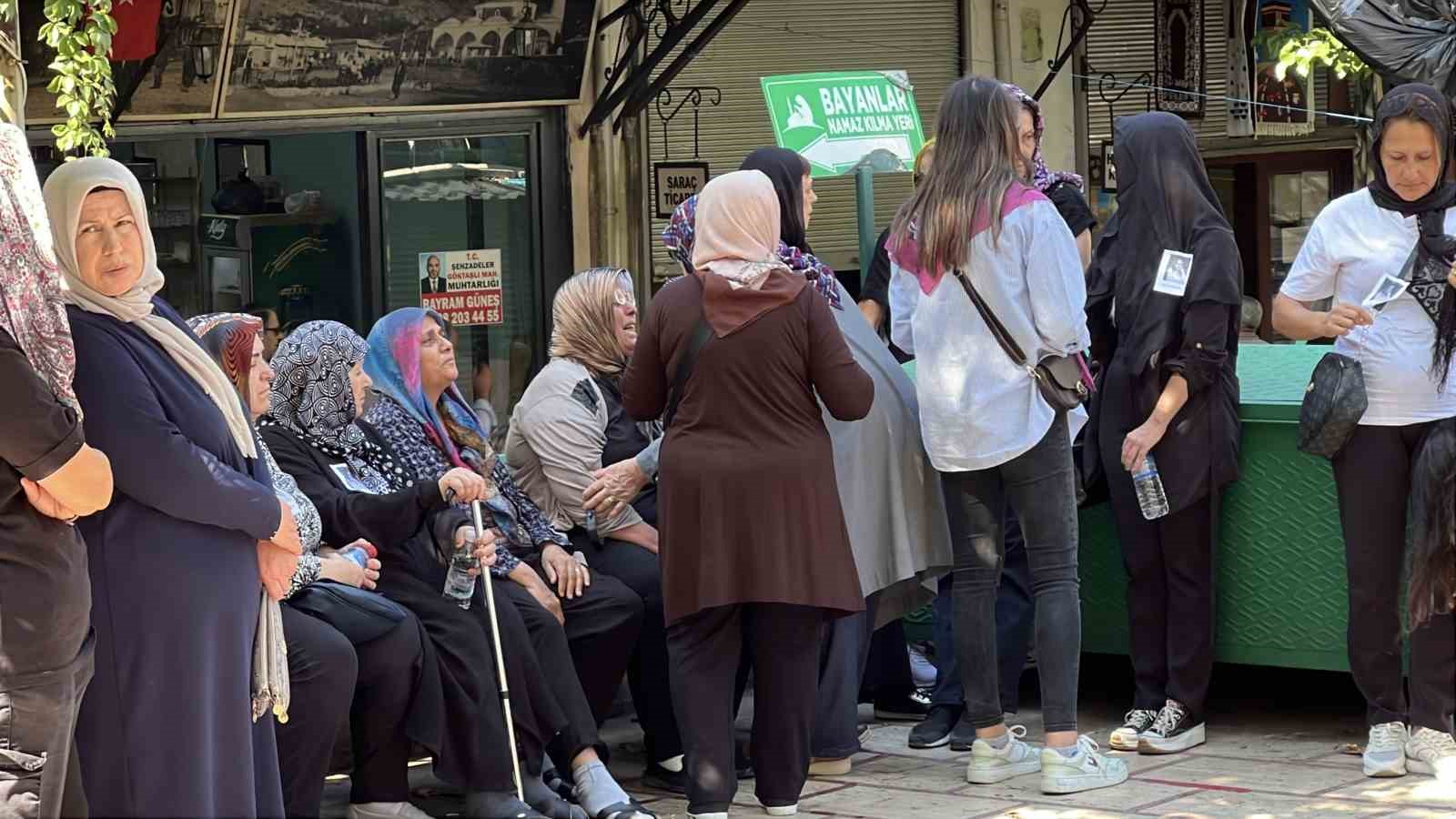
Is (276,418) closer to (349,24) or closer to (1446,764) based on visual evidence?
(1446,764)

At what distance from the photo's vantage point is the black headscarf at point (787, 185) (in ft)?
19.0

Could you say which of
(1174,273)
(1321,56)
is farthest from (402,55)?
(1174,273)

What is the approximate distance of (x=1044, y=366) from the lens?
18.5 feet

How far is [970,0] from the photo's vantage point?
40.5ft

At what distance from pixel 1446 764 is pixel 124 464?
3.62 metres

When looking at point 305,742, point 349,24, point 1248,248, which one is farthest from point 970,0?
point 305,742

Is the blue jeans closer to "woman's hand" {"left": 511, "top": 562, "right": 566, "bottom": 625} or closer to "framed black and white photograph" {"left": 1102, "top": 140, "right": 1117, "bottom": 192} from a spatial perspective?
"woman's hand" {"left": 511, "top": 562, "right": 566, "bottom": 625}

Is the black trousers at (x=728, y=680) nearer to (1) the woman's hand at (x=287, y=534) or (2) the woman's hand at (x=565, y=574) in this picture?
(2) the woman's hand at (x=565, y=574)

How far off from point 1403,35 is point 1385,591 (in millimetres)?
2367

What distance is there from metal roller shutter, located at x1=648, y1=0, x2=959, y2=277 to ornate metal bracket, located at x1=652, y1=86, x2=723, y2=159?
0.03 metres

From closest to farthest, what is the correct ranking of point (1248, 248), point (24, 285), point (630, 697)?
point (24, 285)
point (630, 697)
point (1248, 248)

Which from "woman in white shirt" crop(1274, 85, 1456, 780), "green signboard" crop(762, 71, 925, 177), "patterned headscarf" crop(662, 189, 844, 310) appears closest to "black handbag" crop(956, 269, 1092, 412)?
"patterned headscarf" crop(662, 189, 844, 310)

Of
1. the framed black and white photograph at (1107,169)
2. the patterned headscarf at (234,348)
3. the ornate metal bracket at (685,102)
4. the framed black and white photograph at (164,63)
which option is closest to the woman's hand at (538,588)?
the patterned headscarf at (234,348)

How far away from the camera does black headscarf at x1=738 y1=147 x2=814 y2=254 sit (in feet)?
19.0
